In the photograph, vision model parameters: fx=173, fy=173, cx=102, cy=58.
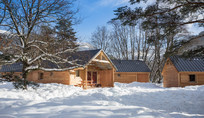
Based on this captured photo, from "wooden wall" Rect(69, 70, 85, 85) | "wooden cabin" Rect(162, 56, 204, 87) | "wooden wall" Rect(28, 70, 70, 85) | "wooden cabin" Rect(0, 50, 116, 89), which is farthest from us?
"wooden cabin" Rect(162, 56, 204, 87)

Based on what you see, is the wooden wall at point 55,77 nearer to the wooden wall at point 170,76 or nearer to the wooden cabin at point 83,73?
the wooden cabin at point 83,73

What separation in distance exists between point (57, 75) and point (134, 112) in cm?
1534

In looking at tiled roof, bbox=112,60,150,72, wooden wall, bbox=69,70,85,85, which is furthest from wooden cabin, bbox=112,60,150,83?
wooden wall, bbox=69,70,85,85

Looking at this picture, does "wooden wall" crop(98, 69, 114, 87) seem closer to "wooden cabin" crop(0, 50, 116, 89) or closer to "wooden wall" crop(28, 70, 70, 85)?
"wooden cabin" crop(0, 50, 116, 89)

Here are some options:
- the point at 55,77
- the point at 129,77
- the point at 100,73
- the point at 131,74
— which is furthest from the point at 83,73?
the point at 131,74

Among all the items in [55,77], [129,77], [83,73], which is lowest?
[129,77]

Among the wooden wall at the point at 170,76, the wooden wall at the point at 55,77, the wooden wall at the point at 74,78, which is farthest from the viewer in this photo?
the wooden wall at the point at 170,76

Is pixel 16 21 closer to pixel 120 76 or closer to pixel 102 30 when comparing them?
pixel 120 76

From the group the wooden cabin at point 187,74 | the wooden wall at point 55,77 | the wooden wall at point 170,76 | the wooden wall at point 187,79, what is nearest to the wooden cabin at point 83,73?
the wooden wall at point 55,77

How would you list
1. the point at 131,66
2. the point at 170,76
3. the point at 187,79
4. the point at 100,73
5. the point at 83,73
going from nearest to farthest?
the point at 83,73
the point at 187,79
the point at 100,73
the point at 170,76
the point at 131,66

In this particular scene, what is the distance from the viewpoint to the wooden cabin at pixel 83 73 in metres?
18.8

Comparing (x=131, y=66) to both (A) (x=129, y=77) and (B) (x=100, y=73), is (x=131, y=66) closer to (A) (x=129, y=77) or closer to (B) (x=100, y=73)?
(A) (x=129, y=77)

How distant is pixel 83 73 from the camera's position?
2194 cm

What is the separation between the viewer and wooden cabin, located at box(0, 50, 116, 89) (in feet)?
61.7
